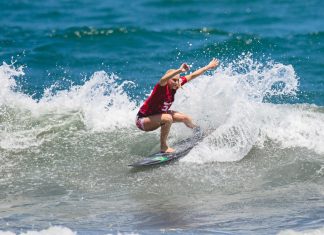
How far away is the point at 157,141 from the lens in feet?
39.3

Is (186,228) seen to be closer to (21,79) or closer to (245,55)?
(21,79)

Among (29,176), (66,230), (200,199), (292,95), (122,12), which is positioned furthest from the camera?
(122,12)

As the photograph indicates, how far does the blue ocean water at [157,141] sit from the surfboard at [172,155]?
0.41 ft

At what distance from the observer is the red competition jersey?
10.6m

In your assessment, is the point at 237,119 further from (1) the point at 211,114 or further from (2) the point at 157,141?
(2) the point at 157,141

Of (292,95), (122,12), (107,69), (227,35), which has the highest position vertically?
(122,12)

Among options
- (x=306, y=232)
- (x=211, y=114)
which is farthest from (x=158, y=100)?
(x=306, y=232)

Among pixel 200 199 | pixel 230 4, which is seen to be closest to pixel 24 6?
pixel 230 4

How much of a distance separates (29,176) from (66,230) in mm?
2820

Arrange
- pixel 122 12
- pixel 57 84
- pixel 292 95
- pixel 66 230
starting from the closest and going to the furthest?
pixel 66 230 → pixel 292 95 → pixel 57 84 → pixel 122 12

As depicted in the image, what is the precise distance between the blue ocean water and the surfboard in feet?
0.41

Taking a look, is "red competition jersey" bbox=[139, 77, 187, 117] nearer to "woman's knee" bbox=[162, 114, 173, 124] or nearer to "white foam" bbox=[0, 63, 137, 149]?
"woman's knee" bbox=[162, 114, 173, 124]

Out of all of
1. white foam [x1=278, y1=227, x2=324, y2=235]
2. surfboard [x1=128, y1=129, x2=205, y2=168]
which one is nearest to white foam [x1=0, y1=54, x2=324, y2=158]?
surfboard [x1=128, y1=129, x2=205, y2=168]

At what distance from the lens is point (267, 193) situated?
9.66 metres
